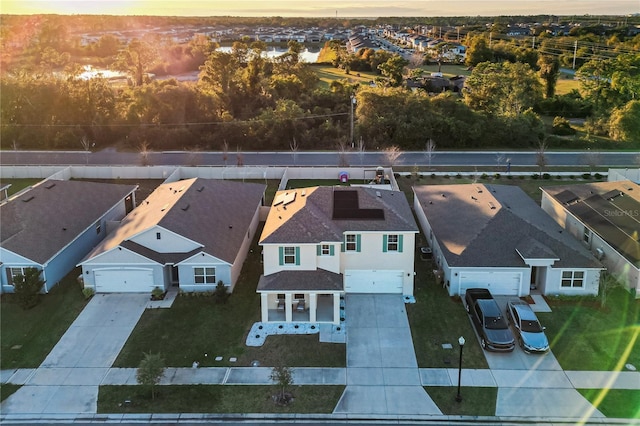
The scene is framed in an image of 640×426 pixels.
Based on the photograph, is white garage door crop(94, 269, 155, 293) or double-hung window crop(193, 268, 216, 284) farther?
white garage door crop(94, 269, 155, 293)

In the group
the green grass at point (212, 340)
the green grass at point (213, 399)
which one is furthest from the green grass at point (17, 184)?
the green grass at point (213, 399)

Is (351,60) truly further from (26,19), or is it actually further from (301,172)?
(26,19)

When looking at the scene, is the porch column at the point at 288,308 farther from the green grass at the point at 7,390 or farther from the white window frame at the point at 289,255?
the green grass at the point at 7,390

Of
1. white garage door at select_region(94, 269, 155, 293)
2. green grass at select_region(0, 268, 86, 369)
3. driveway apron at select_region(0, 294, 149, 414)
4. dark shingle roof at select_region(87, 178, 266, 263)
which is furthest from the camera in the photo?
dark shingle roof at select_region(87, 178, 266, 263)

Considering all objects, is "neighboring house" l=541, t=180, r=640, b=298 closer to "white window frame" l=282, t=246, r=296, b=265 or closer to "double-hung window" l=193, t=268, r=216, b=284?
"white window frame" l=282, t=246, r=296, b=265

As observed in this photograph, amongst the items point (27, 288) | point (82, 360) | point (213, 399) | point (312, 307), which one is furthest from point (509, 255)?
point (27, 288)

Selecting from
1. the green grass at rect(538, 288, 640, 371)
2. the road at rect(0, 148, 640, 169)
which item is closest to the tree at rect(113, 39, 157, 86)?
the road at rect(0, 148, 640, 169)
